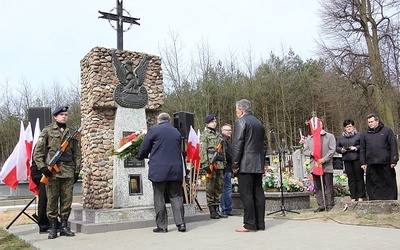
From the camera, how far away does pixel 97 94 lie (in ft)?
26.4

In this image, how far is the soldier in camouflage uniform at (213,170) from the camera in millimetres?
7844

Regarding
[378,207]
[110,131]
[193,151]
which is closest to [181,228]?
[193,151]

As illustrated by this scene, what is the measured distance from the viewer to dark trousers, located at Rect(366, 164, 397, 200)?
7625 millimetres

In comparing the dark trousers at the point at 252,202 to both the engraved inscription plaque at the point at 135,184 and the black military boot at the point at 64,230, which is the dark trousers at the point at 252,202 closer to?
the black military boot at the point at 64,230

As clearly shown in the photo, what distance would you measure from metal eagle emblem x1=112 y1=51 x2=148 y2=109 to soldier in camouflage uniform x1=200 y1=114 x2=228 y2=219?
1.49 meters

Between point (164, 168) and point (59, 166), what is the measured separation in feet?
5.15

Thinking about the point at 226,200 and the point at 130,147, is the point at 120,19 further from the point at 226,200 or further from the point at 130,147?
the point at 226,200

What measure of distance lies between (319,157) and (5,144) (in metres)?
30.5

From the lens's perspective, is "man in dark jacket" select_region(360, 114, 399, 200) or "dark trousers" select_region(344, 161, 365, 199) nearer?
"man in dark jacket" select_region(360, 114, 399, 200)

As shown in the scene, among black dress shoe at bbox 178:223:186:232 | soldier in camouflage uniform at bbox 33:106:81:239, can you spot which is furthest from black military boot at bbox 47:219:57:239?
black dress shoe at bbox 178:223:186:232

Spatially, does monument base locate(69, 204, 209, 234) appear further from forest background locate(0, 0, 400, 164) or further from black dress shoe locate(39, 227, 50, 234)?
forest background locate(0, 0, 400, 164)

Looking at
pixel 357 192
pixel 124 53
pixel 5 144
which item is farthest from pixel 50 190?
pixel 5 144

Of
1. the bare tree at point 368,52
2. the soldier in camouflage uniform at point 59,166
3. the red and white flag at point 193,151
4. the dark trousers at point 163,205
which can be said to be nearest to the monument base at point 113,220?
the soldier in camouflage uniform at point 59,166

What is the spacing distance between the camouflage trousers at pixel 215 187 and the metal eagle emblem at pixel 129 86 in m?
2.04
